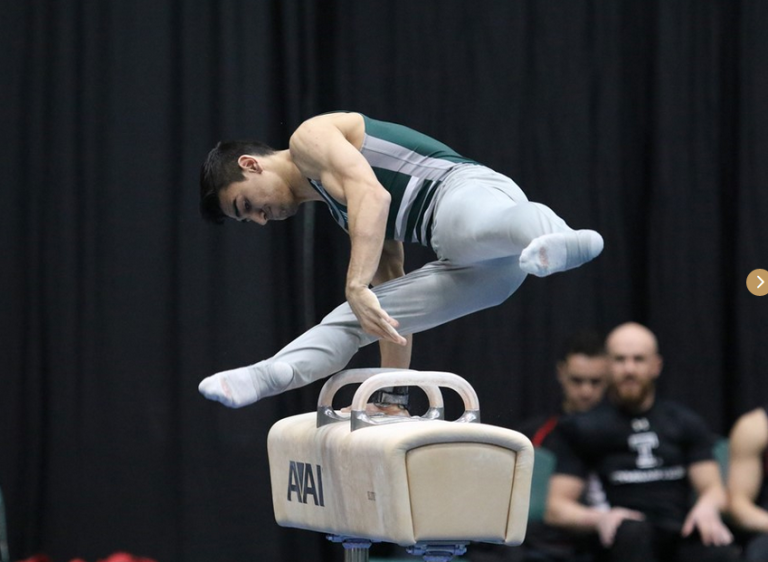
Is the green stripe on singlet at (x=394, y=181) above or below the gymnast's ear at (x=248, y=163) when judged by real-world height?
below

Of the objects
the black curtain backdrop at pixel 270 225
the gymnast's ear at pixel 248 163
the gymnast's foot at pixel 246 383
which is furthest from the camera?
the black curtain backdrop at pixel 270 225

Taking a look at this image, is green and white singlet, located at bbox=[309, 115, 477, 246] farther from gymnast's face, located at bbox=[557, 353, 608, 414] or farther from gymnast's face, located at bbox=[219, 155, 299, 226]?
gymnast's face, located at bbox=[557, 353, 608, 414]

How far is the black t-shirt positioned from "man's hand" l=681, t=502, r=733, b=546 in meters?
0.08

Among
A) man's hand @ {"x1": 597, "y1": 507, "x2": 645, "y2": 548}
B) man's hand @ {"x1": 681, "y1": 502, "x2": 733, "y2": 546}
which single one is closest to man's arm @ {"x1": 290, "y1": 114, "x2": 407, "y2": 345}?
man's hand @ {"x1": 597, "y1": 507, "x2": 645, "y2": 548}

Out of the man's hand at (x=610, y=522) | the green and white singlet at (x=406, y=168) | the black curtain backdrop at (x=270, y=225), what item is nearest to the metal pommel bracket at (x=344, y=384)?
the green and white singlet at (x=406, y=168)

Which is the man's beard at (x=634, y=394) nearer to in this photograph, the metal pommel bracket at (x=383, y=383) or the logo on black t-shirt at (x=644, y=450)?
the logo on black t-shirt at (x=644, y=450)

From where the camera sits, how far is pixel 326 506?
3.18 metres

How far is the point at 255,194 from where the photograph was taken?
322cm

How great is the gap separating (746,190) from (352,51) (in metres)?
2.16

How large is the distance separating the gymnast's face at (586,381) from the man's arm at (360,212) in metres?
1.87

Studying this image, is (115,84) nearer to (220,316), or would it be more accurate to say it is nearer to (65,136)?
(65,136)

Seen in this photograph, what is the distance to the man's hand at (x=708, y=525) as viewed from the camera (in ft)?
13.2

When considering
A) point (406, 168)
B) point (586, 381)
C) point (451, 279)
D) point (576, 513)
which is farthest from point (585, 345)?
point (406, 168)

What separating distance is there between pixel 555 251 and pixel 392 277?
115 cm
